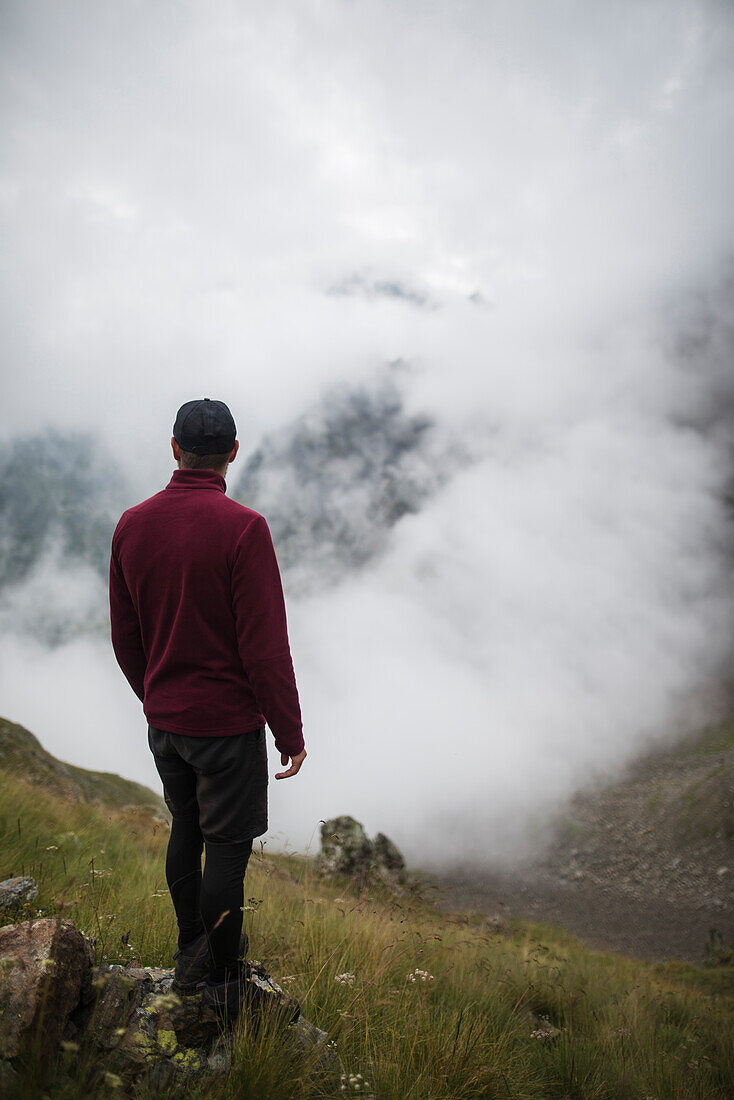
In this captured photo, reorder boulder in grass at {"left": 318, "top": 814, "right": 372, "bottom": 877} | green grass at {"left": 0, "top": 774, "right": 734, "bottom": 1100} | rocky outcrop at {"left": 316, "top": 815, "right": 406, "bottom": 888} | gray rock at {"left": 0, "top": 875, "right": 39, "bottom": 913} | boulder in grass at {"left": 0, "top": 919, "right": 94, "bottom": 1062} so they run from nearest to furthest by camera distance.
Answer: boulder in grass at {"left": 0, "top": 919, "right": 94, "bottom": 1062}
green grass at {"left": 0, "top": 774, "right": 734, "bottom": 1100}
gray rock at {"left": 0, "top": 875, "right": 39, "bottom": 913}
rocky outcrop at {"left": 316, "top": 815, "right": 406, "bottom": 888}
boulder in grass at {"left": 318, "top": 814, "right": 372, "bottom": 877}

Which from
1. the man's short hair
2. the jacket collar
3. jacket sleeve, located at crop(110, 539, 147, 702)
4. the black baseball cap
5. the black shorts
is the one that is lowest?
the black shorts

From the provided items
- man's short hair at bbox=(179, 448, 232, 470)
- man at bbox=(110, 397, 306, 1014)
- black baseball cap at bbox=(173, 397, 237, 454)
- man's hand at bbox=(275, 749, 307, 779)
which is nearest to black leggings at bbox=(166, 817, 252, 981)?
man at bbox=(110, 397, 306, 1014)

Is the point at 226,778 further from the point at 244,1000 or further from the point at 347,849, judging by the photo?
the point at 347,849

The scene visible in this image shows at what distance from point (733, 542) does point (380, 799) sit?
137 metres

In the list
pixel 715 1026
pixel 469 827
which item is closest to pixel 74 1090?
pixel 715 1026

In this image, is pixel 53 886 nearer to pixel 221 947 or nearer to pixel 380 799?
pixel 221 947

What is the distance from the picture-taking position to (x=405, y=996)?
4613mm

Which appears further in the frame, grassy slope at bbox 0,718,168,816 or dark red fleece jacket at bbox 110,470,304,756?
grassy slope at bbox 0,718,168,816

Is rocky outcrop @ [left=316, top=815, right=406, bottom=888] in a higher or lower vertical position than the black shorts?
lower

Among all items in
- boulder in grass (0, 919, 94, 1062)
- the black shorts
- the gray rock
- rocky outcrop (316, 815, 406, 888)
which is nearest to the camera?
boulder in grass (0, 919, 94, 1062)

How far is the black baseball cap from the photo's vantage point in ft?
10.5

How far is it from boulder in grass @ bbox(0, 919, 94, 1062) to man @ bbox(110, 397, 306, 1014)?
0.62 metres

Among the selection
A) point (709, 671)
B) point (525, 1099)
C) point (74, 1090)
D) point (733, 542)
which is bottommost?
point (525, 1099)

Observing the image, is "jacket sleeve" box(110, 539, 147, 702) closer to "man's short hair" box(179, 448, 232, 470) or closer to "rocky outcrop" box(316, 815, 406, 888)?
"man's short hair" box(179, 448, 232, 470)
